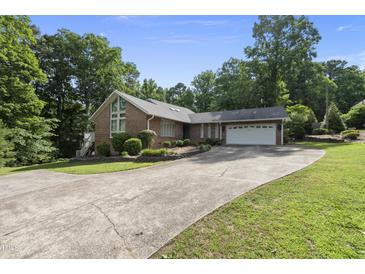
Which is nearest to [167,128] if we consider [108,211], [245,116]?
[245,116]

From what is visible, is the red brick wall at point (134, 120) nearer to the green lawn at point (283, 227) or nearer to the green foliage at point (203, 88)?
the green lawn at point (283, 227)

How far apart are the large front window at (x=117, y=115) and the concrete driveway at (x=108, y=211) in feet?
35.1

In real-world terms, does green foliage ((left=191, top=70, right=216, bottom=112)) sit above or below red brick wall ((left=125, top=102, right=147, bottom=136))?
above

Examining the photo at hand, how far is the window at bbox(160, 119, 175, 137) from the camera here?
60.6ft

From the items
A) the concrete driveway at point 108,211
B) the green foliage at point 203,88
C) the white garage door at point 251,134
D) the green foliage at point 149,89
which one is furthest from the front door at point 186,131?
the green foliage at point 203,88

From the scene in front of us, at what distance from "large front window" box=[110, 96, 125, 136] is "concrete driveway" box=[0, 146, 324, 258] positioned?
10.7 meters

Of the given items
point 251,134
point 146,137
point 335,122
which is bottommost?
point 146,137

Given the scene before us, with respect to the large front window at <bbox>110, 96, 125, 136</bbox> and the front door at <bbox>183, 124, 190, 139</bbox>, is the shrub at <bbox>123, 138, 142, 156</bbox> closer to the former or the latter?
the large front window at <bbox>110, 96, 125, 136</bbox>

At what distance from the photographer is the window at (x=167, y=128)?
18.5 metres

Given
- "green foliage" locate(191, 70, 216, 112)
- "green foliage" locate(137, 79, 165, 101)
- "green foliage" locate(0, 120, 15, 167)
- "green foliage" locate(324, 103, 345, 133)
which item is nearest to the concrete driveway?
"green foliage" locate(0, 120, 15, 167)

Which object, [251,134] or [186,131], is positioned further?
[186,131]

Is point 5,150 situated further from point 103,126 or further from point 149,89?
point 149,89

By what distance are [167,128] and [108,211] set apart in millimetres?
14724

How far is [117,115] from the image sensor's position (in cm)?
1822
